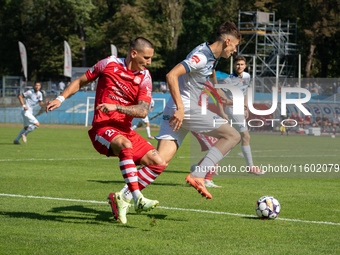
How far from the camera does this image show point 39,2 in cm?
5697

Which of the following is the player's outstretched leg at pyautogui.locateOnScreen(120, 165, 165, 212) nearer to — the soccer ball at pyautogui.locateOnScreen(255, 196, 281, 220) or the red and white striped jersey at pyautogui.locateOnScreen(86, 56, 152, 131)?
the red and white striped jersey at pyautogui.locateOnScreen(86, 56, 152, 131)

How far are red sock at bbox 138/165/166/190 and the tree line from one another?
4609 centimetres

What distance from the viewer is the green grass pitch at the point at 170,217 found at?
4.36 meters

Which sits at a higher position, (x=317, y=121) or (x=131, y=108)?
(x=131, y=108)

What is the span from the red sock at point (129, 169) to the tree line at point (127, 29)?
46.5 meters

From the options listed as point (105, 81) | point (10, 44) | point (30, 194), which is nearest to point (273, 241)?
point (105, 81)

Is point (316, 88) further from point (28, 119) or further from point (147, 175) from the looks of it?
point (147, 175)

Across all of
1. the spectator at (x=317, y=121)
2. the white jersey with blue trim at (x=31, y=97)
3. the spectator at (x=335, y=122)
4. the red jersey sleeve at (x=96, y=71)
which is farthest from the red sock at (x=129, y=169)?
the white jersey with blue trim at (x=31, y=97)

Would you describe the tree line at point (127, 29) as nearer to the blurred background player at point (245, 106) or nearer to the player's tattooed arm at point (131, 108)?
the blurred background player at point (245, 106)

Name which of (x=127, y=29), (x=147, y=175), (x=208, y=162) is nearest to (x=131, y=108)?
(x=147, y=175)

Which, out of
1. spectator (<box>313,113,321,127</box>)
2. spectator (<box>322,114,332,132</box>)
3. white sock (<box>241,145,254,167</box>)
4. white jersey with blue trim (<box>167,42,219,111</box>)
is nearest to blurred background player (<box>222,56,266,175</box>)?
white sock (<box>241,145,254,167</box>)

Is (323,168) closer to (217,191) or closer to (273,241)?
(217,191)

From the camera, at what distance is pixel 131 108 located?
212 inches

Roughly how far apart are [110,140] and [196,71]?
1.48 m
